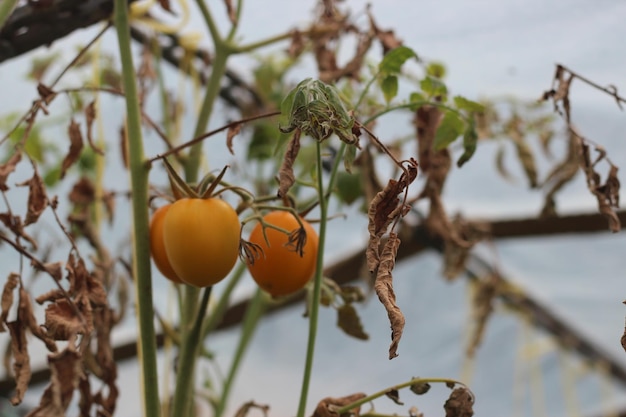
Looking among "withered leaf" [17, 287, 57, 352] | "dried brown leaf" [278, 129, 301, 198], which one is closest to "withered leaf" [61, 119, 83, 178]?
"withered leaf" [17, 287, 57, 352]

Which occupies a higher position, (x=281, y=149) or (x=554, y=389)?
(x=554, y=389)

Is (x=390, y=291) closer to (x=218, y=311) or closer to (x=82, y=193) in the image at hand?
(x=218, y=311)

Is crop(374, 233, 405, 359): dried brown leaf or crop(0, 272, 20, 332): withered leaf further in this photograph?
crop(0, 272, 20, 332): withered leaf

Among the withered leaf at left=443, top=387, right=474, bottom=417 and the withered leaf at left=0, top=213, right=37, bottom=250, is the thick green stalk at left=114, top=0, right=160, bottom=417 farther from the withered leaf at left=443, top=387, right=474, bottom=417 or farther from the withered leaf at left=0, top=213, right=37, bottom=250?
the withered leaf at left=443, top=387, right=474, bottom=417

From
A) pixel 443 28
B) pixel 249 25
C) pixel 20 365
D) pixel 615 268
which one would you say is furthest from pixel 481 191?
pixel 20 365

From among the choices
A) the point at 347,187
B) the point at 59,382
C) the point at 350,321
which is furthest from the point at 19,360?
the point at 347,187

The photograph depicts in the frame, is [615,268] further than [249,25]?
Yes

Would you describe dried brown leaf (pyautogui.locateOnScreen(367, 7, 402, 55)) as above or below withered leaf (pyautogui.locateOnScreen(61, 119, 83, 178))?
above

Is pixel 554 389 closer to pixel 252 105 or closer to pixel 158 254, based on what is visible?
pixel 252 105
